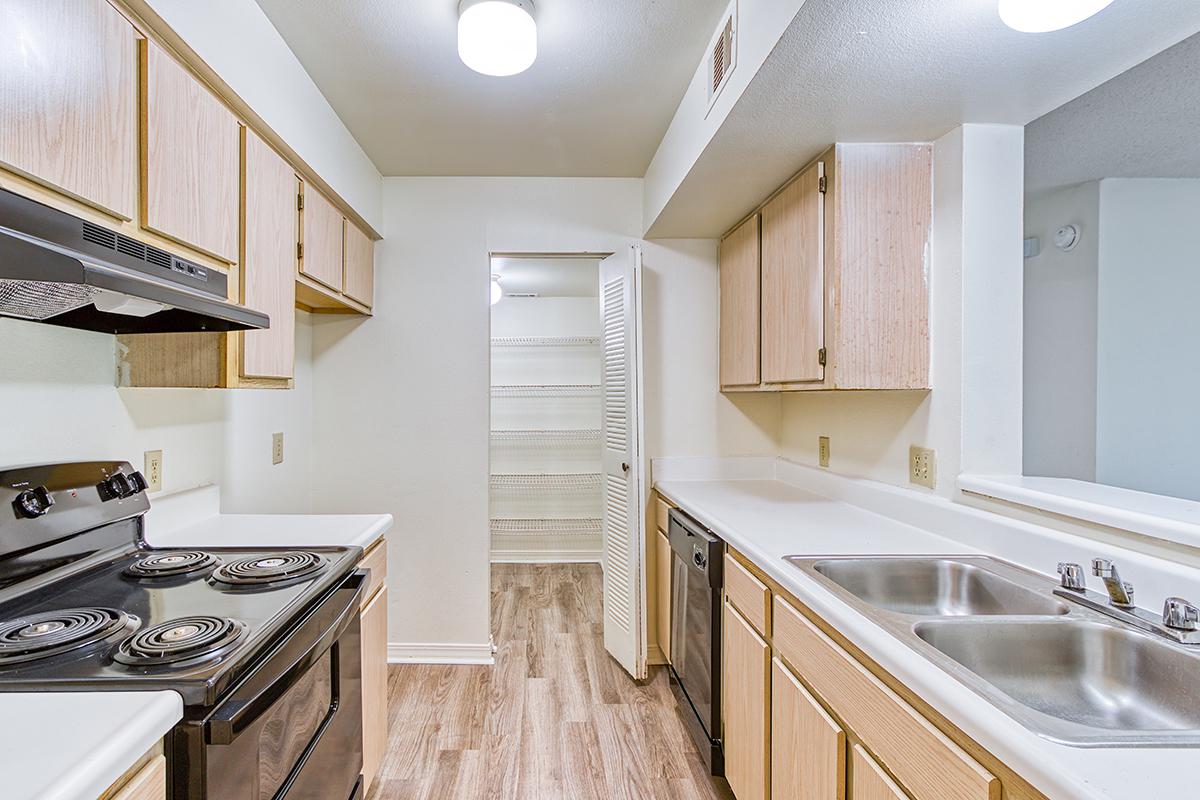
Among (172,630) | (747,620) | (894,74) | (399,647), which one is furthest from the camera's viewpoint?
(399,647)

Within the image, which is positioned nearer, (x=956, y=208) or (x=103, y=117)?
(x=103, y=117)

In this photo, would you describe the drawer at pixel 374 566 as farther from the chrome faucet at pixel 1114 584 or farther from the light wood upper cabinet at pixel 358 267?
the chrome faucet at pixel 1114 584

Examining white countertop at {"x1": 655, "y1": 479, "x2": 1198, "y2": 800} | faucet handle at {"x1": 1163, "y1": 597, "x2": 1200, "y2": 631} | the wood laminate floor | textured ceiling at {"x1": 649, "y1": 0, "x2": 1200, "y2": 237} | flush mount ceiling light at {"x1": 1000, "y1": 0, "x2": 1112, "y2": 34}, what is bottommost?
the wood laminate floor

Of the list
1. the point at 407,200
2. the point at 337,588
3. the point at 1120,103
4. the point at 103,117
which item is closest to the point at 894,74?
the point at 1120,103

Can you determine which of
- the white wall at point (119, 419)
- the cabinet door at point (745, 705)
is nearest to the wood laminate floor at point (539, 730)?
the cabinet door at point (745, 705)

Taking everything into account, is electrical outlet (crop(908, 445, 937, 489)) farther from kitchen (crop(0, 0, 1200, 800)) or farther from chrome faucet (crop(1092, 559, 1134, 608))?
chrome faucet (crop(1092, 559, 1134, 608))

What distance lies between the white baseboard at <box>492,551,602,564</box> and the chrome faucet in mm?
3831

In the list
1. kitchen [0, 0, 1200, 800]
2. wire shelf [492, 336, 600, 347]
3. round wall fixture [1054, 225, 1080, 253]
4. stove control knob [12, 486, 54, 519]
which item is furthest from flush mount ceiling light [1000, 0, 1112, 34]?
wire shelf [492, 336, 600, 347]

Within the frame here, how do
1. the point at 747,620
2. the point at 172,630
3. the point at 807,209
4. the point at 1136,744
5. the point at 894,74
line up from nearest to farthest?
1. the point at 1136,744
2. the point at 172,630
3. the point at 894,74
4. the point at 747,620
5. the point at 807,209

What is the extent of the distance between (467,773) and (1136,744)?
6.38 feet

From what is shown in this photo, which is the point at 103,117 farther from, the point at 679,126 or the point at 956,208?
the point at 956,208

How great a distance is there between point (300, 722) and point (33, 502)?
0.73m

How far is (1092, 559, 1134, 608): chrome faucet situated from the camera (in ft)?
3.62

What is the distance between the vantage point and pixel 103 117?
113 centimetres
